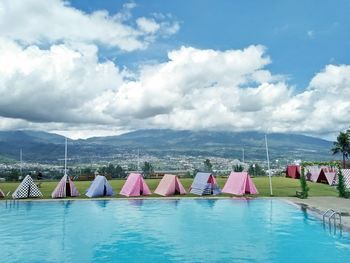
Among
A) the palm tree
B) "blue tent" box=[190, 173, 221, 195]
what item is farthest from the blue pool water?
the palm tree

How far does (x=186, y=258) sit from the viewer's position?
55.2ft

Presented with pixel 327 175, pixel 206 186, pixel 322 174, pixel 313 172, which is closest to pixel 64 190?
pixel 206 186

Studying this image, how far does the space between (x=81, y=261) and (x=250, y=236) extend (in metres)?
9.39

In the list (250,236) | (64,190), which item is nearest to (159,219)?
(250,236)

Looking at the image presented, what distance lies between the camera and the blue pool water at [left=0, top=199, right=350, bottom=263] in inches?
685

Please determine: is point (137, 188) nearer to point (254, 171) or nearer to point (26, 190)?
point (26, 190)

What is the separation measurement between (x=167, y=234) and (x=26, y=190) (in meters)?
20.8

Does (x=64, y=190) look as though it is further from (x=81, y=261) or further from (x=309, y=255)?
(x=309, y=255)

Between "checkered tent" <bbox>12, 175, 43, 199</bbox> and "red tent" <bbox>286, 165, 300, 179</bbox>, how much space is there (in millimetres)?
41977

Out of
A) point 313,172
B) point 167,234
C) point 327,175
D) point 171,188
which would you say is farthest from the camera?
point 313,172

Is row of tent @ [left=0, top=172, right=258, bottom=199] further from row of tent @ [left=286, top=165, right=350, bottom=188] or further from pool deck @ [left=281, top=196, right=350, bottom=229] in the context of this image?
row of tent @ [left=286, top=165, right=350, bottom=188]

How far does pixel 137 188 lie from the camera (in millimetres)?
39000

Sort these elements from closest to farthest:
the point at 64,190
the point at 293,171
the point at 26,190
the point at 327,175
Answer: the point at 26,190 < the point at 64,190 < the point at 327,175 < the point at 293,171

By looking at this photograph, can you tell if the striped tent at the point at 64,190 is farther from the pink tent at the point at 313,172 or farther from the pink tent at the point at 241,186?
the pink tent at the point at 313,172
